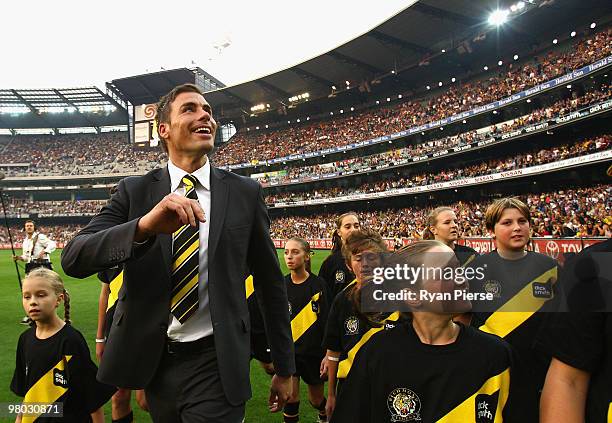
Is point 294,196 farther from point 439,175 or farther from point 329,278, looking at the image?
point 329,278

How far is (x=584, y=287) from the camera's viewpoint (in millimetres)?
1353

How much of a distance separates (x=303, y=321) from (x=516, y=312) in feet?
7.41

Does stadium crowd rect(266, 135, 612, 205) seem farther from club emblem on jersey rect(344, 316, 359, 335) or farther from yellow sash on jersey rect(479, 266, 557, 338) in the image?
club emblem on jersey rect(344, 316, 359, 335)

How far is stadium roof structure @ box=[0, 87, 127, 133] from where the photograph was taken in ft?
213

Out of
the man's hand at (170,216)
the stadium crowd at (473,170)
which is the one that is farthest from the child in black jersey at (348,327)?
the stadium crowd at (473,170)

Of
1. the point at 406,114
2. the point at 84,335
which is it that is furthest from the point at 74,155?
the point at 84,335

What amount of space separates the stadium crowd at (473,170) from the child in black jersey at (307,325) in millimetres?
27592

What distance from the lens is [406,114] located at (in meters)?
44.6

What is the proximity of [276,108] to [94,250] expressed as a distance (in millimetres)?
56705

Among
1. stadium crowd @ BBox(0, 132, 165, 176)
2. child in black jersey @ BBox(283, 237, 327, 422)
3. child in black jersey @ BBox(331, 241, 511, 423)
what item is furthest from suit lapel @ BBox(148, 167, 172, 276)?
stadium crowd @ BBox(0, 132, 165, 176)

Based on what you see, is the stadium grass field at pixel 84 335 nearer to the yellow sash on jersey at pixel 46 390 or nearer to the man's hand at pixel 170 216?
the yellow sash on jersey at pixel 46 390

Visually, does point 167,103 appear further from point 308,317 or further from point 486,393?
point 308,317

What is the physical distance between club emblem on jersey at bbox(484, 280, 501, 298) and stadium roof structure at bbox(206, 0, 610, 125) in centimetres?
3568

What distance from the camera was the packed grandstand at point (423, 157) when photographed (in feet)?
91.1
